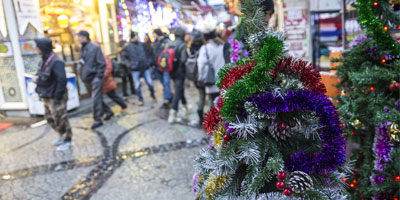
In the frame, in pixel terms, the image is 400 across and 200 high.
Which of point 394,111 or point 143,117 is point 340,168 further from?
point 143,117

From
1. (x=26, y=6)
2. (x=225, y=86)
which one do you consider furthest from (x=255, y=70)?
(x=26, y=6)

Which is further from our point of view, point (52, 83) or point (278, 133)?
point (52, 83)

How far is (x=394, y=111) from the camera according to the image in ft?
7.23

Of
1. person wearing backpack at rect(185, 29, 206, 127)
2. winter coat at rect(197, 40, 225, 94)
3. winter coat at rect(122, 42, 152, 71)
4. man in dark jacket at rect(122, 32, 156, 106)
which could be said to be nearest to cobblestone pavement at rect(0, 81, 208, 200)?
person wearing backpack at rect(185, 29, 206, 127)

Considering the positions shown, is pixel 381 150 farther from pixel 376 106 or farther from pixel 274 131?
pixel 274 131

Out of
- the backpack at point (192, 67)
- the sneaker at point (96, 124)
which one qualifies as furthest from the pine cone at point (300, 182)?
the sneaker at point (96, 124)

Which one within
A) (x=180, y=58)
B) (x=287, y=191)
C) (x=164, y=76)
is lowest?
(x=164, y=76)

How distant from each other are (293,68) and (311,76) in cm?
10

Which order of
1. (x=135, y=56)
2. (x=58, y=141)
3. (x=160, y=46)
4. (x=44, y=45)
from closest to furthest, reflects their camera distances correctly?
(x=44, y=45), (x=58, y=141), (x=135, y=56), (x=160, y=46)

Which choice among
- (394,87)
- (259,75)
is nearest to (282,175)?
(259,75)

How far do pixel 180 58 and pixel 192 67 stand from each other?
0.64 meters

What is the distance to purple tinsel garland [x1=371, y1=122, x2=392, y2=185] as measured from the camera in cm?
236

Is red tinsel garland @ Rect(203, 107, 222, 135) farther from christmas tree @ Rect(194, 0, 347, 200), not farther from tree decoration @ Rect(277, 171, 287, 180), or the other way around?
tree decoration @ Rect(277, 171, 287, 180)

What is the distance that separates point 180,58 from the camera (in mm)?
6082
